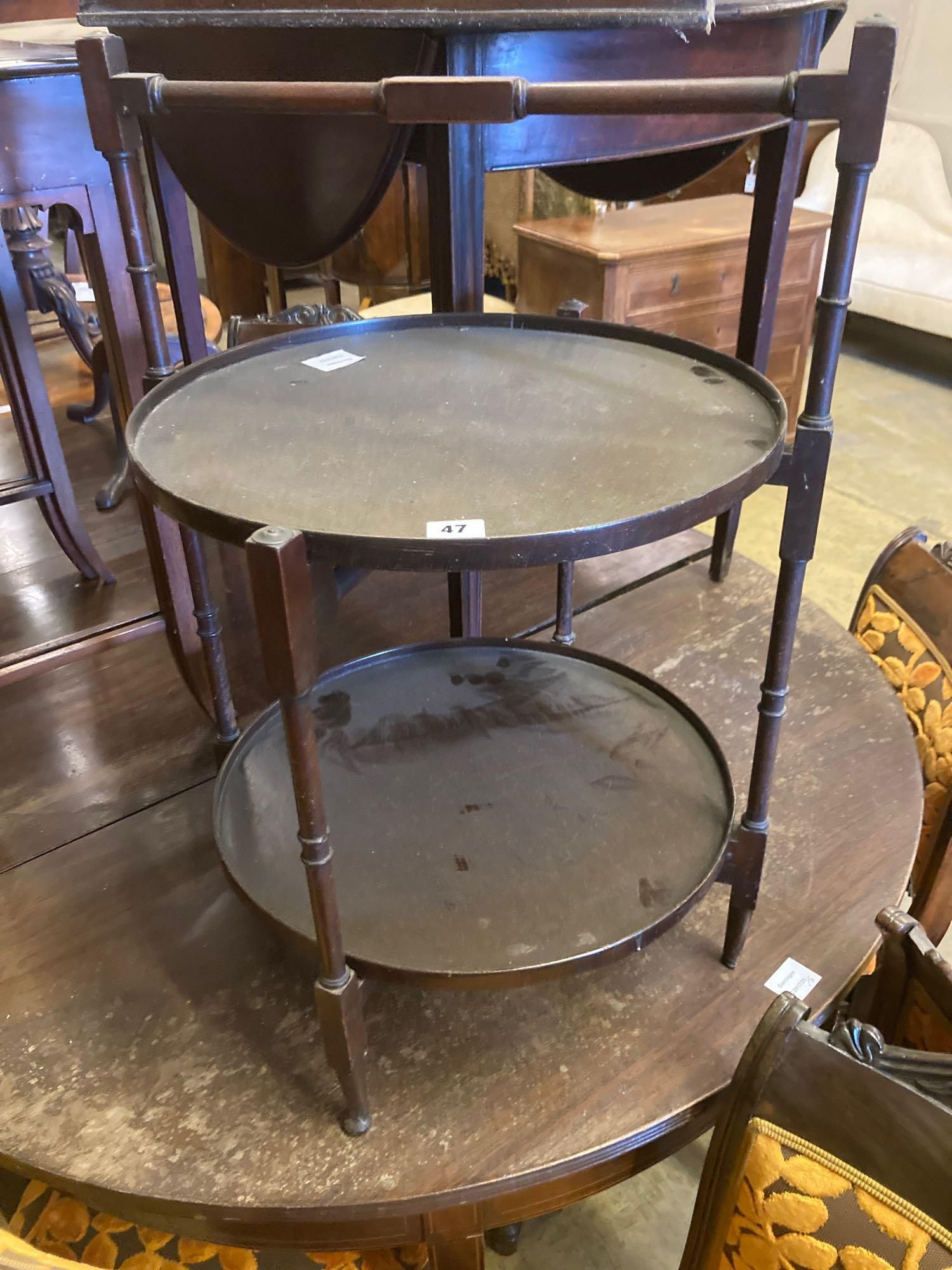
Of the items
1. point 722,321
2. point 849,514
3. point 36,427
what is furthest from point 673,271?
point 36,427

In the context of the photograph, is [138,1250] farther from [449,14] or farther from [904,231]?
[904,231]

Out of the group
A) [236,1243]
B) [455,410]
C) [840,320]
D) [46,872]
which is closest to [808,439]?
[840,320]

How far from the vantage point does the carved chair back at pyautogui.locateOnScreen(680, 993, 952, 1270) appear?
608mm

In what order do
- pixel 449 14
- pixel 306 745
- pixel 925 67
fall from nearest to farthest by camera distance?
pixel 306 745 < pixel 449 14 < pixel 925 67

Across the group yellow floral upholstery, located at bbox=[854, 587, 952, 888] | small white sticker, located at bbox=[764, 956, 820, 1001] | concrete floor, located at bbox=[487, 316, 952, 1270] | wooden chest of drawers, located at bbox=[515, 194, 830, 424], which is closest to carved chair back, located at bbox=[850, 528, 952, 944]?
yellow floral upholstery, located at bbox=[854, 587, 952, 888]

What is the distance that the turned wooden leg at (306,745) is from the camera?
1.71 feet

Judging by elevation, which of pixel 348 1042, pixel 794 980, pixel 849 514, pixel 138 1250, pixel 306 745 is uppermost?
pixel 306 745

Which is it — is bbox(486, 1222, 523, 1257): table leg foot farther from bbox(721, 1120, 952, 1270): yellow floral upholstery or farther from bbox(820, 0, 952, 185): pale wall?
bbox(820, 0, 952, 185): pale wall

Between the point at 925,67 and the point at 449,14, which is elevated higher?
the point at 449,14

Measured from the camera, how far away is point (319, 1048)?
32.1 inches

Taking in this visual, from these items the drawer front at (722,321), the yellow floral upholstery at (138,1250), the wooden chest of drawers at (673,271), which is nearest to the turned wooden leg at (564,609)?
the yellow floral upholstery at (138,1250)

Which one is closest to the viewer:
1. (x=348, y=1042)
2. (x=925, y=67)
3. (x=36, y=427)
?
(x=348, y=1042)

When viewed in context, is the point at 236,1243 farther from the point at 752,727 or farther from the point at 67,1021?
the point at 752,727

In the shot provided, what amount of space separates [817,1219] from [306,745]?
0.47 meters
